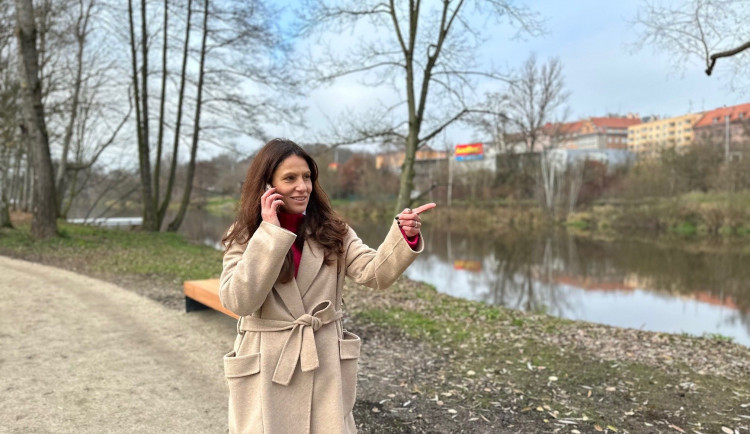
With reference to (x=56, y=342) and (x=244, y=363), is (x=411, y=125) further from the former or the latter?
(x=244, y=363)

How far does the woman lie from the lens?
1.98 metres

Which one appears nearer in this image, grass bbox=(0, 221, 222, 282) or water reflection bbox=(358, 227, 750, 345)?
grass bbox=(0, 221, 222, 282)

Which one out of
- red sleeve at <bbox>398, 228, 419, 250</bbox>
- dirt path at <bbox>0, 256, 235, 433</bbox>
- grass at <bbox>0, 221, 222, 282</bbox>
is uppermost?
red sleeve at <bbox>398, 228, 419, 250</bbox>

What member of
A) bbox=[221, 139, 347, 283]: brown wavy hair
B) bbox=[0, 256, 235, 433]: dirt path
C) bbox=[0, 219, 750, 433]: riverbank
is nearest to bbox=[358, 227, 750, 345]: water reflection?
bbox=[0, 219, 750, 433]: riverbank

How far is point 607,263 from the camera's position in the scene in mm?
17234

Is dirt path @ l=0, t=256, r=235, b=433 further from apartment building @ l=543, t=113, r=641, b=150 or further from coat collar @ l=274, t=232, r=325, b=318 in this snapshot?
apartment building @ l=543, t=113, r=641, b=150

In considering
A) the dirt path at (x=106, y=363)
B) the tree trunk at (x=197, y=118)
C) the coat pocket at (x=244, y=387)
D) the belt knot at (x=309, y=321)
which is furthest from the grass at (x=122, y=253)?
the belt knot at (x=309, y=321)

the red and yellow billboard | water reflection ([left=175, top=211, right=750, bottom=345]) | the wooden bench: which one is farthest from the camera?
the red and yellow billboard

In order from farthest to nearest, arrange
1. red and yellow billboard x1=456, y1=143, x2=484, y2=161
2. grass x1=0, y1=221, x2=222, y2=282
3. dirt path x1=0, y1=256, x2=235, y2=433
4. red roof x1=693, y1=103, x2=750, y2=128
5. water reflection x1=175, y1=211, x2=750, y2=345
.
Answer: red and yellow billboard x1=456, y1=143, x2=484, y2=161
water reflection x1=175, y1=211, x2=750, y2=345
red roof x1=693, y1=103, x2=750, y2=128
grass x1=0, y1=221, x2=222, y2=282
dirt path x1=0, y1=256, x2=235, y2=433

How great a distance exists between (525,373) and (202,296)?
3595mm

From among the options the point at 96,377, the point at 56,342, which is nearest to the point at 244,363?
the point at 96,377

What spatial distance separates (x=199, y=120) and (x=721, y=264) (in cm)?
1735

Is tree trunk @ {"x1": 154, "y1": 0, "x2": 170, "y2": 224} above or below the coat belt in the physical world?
above

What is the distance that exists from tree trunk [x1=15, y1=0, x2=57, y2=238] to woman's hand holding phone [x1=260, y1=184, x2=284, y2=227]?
43.5ft
